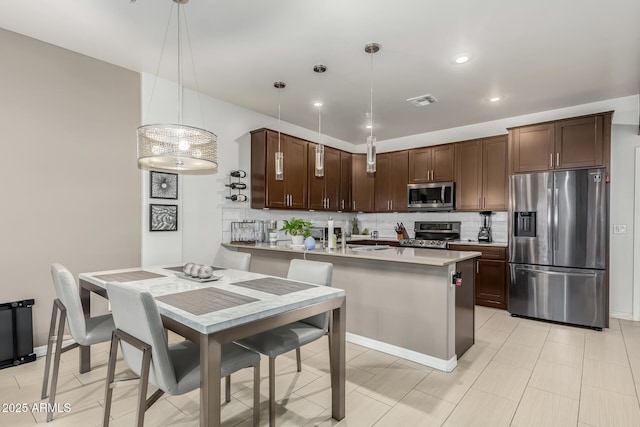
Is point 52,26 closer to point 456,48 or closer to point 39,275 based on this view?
point 39,275

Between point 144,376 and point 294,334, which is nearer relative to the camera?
point 144,376

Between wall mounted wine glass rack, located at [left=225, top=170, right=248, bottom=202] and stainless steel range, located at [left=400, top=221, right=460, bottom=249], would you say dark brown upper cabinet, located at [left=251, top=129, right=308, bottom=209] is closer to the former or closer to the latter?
wall mounted wine glass rack, located at [left=225, top=170, right=248, bottom=202]

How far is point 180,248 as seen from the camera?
12.2ft

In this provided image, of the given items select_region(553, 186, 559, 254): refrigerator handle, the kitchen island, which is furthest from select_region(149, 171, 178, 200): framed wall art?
select_region(553, 186, 559, 254): refrigerator handle

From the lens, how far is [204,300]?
1762 millimetres

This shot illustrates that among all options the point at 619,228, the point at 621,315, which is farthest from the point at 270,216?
the point at 621,315

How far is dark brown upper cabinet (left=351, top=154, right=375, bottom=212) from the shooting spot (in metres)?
5.85

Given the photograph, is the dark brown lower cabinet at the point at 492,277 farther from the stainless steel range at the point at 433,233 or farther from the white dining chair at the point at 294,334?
the white dining chair at the point at 294,334

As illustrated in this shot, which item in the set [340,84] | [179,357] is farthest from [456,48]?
[179,357]

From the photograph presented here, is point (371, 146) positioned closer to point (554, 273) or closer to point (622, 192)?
point (554, 273)

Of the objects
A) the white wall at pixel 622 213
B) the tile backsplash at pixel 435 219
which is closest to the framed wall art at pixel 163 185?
the tile backsplash at pixel 435 219

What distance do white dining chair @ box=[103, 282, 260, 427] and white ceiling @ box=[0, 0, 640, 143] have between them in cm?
204

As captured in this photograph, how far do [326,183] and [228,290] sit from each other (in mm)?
3504

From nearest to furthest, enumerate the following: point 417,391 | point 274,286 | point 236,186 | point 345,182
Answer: point 274,286 < point 417,391 < point 236,186 < point 345,182
